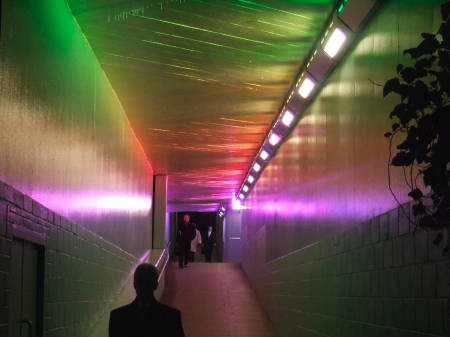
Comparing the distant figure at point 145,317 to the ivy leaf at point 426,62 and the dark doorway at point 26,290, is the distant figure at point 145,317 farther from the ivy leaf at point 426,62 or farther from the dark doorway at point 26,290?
the ivy leaf at point 426,62

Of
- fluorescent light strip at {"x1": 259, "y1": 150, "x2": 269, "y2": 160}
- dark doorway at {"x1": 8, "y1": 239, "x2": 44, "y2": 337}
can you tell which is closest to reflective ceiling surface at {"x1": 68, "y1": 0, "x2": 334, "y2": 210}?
fluorescent light strip at {"x1": 259, "y1": 150, "x2": 269, "y2": 160}

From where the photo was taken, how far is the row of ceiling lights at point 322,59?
571 cm

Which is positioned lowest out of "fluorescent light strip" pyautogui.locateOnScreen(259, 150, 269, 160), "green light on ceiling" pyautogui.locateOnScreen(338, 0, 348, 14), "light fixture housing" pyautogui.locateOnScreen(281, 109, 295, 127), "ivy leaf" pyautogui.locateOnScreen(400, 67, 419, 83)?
"ivy leaf" pyautogui.locateOnScreen(400, 67, 419, 83)

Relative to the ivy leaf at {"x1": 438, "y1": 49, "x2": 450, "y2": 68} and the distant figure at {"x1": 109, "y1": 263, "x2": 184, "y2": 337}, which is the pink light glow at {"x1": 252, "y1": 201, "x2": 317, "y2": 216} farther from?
the ivy leaf at {"x1": 438, "y1": 49, "x2": 450, "y2": 68}

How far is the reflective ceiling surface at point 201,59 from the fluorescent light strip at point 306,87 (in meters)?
0.17

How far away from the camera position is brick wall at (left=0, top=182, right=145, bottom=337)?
4191 millimetres

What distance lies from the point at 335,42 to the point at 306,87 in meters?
1.58

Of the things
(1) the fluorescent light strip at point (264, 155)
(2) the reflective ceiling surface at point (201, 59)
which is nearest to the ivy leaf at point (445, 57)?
(2) the reflective ceiling surface at point (201, 59)

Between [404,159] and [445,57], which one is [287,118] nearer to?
[404,159]

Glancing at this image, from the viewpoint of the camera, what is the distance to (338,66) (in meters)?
6.83

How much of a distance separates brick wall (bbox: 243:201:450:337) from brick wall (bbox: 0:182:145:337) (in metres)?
2.36

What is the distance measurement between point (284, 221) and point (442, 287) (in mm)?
6425

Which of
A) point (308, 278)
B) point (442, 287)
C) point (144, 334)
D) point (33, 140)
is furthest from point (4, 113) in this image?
point (308, 278)

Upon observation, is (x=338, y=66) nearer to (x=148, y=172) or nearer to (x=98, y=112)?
(x=98, y=112)
